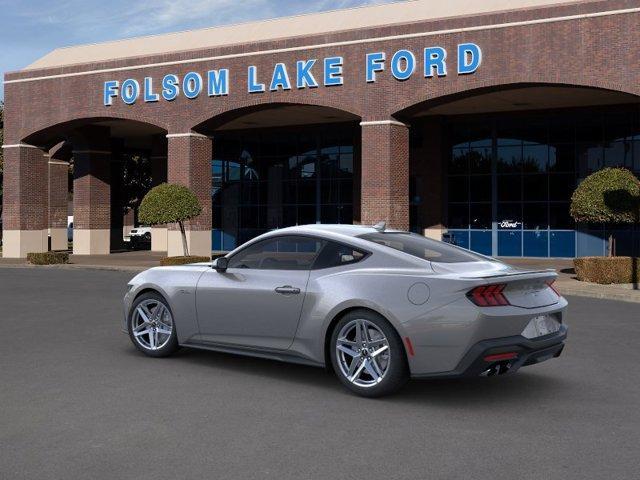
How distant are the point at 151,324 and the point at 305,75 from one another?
20683mm

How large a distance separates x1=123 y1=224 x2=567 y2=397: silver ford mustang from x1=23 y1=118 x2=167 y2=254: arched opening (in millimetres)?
27937

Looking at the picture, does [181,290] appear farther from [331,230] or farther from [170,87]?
[170,87]

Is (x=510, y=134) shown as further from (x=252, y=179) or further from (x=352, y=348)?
(x=352, y=348)

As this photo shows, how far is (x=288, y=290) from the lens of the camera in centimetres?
723

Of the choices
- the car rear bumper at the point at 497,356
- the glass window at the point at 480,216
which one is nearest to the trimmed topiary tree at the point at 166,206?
the glass window at the point at 480,216

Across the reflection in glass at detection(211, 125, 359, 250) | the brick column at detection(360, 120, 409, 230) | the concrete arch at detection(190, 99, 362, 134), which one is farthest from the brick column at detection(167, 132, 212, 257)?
the reflection in glass at detection(211, 125, 359, 250)

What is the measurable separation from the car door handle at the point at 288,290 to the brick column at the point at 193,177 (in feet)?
78.7

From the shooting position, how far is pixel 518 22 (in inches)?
966

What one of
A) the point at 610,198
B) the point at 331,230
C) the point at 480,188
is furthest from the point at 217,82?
the point at 331,230

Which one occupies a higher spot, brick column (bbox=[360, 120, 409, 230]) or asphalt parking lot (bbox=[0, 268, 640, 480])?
brick column (bbox=[360, 120, 409, 230])

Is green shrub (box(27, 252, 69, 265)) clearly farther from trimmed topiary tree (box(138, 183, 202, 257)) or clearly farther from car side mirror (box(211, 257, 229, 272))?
car side mirror (box(211, 257, 229, 272))

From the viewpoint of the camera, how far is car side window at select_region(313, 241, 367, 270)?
7090 millimetres

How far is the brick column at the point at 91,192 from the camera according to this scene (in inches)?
1497

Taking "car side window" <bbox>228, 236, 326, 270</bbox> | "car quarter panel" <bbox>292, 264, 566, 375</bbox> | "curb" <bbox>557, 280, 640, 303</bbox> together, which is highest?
"car side window" <bbox>228, 236, 326, 270</bbox>
